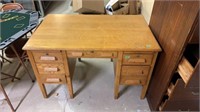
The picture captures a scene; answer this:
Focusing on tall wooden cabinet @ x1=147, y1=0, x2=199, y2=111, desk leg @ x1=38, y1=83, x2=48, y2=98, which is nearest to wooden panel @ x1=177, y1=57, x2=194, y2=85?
tall wooden cabinet @ x1=147, y1=0, x2=199, y2=111

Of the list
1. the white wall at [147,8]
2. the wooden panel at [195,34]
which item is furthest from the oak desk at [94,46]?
the white wall at [147,8]

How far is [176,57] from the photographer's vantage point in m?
1.08

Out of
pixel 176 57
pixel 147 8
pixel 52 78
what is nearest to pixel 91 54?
pixel 52 78

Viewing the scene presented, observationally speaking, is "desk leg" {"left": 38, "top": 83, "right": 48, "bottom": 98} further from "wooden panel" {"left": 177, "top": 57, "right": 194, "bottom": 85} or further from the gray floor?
"wooden panel" {"left": 177, "top": 57, "right": 194, "bottom": 85}

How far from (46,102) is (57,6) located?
3.16 meters

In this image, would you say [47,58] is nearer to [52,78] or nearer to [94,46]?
[52,78]

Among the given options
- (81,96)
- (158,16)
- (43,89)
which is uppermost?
(158,16)

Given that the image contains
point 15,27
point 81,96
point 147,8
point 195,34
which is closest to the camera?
point 195,34

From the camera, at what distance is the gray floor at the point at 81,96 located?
65.3 inches

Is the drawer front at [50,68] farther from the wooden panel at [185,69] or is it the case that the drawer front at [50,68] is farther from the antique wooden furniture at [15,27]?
the wooden panel at [185,69]

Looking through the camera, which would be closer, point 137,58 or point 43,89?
point 137,58

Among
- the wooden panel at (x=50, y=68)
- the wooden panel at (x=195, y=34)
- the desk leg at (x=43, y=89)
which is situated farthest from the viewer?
the desk leg at (x=43, y=89)

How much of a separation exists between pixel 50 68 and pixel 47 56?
15 cm

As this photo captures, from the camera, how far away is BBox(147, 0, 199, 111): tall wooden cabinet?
0.95m
